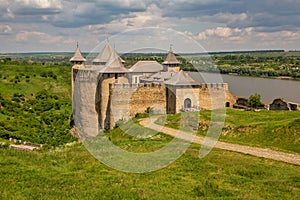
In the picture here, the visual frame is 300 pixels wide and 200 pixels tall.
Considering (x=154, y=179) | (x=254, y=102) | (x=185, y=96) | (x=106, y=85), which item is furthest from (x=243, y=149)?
(x=254, y=102)

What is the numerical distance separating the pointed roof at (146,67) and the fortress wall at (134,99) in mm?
6140

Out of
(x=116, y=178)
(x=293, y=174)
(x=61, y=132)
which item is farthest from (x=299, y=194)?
(x=61, y=132)

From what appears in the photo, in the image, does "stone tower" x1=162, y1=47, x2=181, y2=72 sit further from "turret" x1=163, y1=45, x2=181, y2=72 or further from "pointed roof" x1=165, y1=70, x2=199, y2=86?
"pointed roof" x1=165, y1=70, x2=199, y2=86

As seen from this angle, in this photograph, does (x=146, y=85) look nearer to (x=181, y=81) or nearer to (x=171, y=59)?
(x=181, y=81)

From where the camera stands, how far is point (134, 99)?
2088 cm

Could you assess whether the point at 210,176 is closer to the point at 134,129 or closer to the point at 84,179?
the point at 84,179

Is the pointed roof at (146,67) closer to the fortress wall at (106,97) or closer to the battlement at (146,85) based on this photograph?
the battlement at (146,85)

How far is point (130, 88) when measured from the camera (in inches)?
813

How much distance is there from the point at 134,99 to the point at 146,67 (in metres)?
7.45

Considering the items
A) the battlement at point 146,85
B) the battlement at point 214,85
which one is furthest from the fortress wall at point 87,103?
the battlement at point 214,85

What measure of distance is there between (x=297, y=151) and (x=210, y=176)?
446 cm

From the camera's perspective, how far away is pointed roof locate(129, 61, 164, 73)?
89.7 ft

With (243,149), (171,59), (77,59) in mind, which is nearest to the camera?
(243,149)

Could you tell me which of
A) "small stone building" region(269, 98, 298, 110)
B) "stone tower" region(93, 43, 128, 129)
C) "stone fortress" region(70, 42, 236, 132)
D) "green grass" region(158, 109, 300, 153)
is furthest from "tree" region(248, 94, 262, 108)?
"stone tower" region(93, 43, 128, 129)
